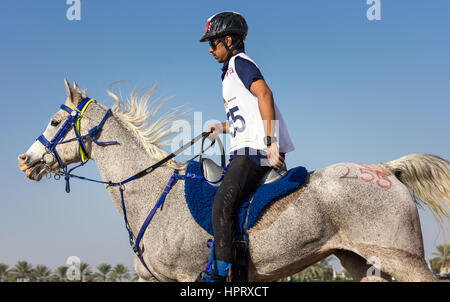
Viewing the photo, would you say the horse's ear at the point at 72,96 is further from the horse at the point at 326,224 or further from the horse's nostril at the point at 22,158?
the horse at the point at 326,224

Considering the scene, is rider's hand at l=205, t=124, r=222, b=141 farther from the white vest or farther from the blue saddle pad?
the blue saddle pad

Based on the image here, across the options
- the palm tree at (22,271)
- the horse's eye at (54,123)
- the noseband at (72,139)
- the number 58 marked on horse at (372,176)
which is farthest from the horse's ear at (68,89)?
the palm tree at (22,271)

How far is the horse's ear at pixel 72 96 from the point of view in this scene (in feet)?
20.1

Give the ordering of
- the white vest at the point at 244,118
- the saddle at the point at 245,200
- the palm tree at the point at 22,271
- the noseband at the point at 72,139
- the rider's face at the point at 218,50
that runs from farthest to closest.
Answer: the palm tree at the point at 22,271 < the noseband at the point at 72,139 < the rider's face at the point at 218,50 < the white vest at the point at 244,118 < the saddle at the point at 245,200

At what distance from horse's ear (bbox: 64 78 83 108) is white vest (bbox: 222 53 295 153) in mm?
2372

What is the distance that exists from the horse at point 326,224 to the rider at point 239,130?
34 cm

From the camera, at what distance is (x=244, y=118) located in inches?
200

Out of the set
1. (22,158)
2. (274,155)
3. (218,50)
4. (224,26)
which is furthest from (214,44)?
(22,158)

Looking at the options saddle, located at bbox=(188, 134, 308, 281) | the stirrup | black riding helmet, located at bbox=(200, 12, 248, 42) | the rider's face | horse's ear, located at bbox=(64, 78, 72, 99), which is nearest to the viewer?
the stirrup

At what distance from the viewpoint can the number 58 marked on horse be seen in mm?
4965

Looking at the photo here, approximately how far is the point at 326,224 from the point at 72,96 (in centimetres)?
412

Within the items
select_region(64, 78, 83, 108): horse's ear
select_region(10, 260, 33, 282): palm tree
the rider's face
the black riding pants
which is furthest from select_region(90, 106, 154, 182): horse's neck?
select_region(10, 260, 33, 282): palm tree
